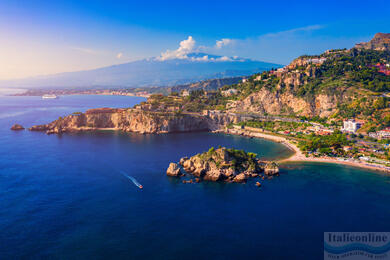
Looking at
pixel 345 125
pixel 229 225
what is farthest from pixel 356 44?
pixel 229 225

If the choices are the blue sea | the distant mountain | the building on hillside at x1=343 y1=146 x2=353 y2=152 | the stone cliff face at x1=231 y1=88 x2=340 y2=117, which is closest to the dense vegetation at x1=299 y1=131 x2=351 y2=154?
the building on hillside at x1=343 y1=146 x2=353 y2=152

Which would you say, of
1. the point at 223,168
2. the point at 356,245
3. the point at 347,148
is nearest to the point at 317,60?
the point at 347,148

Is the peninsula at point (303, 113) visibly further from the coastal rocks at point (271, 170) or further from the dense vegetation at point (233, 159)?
the dense vegetation at point (233, 159)

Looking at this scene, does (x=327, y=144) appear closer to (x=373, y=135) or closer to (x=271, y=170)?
(x=373, y=135)

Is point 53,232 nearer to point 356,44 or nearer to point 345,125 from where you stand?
point 345,125

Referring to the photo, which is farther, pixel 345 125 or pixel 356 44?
pixel 356 44

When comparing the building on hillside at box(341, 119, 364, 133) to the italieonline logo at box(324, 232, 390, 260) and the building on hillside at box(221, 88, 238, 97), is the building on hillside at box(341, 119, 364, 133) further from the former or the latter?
the building on hillside at box(221, 88, 238, 97)
